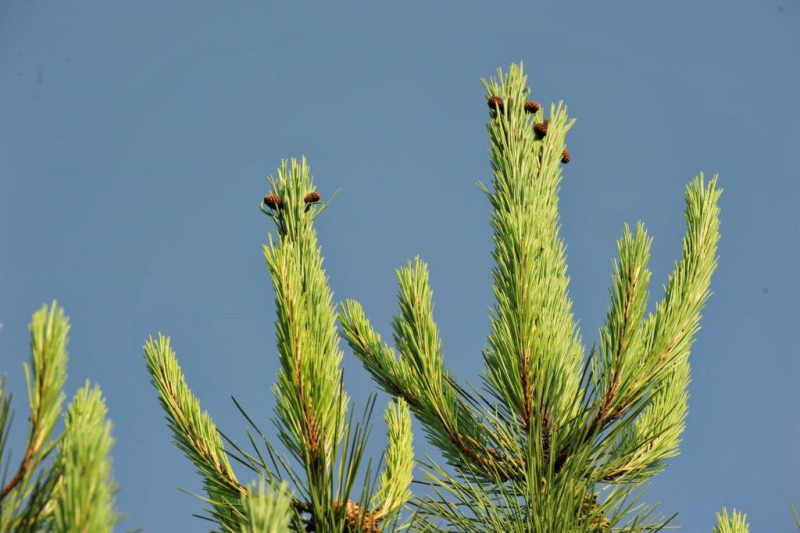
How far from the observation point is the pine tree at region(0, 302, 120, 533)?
1568mm

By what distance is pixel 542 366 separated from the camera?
280 cm

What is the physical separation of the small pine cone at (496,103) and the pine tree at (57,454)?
1.78 metres

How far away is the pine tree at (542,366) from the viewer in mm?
2809

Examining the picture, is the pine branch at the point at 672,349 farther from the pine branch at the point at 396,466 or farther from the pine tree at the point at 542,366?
the pine branch at the point at 396,466

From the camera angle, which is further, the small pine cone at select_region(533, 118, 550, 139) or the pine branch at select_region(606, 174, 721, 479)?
the small pine cone at select_region(533, 118, 550, 139)

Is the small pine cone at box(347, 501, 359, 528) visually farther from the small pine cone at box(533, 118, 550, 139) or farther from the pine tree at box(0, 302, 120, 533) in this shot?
the small pine cone at box(533, 118, 550, 139)

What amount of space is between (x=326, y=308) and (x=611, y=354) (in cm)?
102

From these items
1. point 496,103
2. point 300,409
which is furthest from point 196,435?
point 496,103

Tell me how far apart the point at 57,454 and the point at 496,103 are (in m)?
1.91

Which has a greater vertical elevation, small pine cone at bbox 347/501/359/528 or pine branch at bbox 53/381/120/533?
small pine cone at bbox 347/501/359/528

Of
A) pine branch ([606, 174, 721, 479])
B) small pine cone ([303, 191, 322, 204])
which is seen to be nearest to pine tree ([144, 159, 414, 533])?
small pine cone ([303, 191, 322, 204])

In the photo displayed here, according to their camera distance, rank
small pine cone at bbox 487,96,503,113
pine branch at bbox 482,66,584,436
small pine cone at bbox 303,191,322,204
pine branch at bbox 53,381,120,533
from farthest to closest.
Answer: small pine cone at bbox 487,96,503,113, pine branch at bbox 482,66,584,436, small pine cone at bbox 303,191,322,204, pine branch at bbox 53,381,120,533

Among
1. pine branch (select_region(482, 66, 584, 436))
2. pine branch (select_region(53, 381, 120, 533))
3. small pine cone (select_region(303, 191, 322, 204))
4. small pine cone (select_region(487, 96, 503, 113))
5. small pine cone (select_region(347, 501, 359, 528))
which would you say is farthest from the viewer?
small pine cone (select_region(487, 96, 503, 113))

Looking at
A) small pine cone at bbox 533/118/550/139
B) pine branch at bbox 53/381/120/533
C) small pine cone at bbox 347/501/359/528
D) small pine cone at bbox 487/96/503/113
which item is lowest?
pine branch at bbox 53/381/120/533
